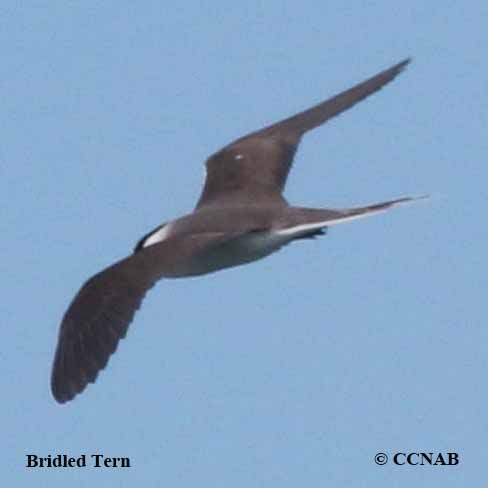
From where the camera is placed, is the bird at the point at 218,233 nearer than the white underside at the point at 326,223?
Yes

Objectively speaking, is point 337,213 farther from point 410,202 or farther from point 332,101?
point 332,101

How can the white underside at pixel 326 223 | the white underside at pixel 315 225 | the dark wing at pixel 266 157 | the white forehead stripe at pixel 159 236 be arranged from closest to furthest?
the white underside at pixel 326 223 → the white underside at pixel 315 225 → the white forehead stripe at pixel 159 236 → the dark wing at pixel 266 157

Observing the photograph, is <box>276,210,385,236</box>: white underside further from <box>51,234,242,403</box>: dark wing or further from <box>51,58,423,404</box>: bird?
<box>51,234,242,403</box>: dark wing

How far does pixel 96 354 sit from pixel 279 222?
1576 mm

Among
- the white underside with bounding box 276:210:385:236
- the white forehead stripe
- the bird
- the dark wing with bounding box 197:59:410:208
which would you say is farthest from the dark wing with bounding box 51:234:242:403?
the dark wing with bounding box 197:59:410:208

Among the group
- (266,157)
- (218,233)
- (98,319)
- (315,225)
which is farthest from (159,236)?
(266,157)

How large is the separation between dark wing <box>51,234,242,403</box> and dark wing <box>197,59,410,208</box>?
1852 mm

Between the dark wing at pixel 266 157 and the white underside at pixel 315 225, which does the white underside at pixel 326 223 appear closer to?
the white underside at pixel 315 225

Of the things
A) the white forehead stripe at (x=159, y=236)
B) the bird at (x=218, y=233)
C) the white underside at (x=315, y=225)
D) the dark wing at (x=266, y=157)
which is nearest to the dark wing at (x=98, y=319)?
the bird at (x=218, y=233)

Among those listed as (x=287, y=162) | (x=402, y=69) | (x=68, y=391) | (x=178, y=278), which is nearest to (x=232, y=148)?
(x=287, y=162)

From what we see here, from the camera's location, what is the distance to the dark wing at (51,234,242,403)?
38.3 ft

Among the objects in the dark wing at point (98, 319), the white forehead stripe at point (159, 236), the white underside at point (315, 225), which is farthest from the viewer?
the white forehead stripe at point (159, 236)

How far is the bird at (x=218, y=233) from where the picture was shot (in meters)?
11.7

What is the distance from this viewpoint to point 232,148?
14.6 metres
